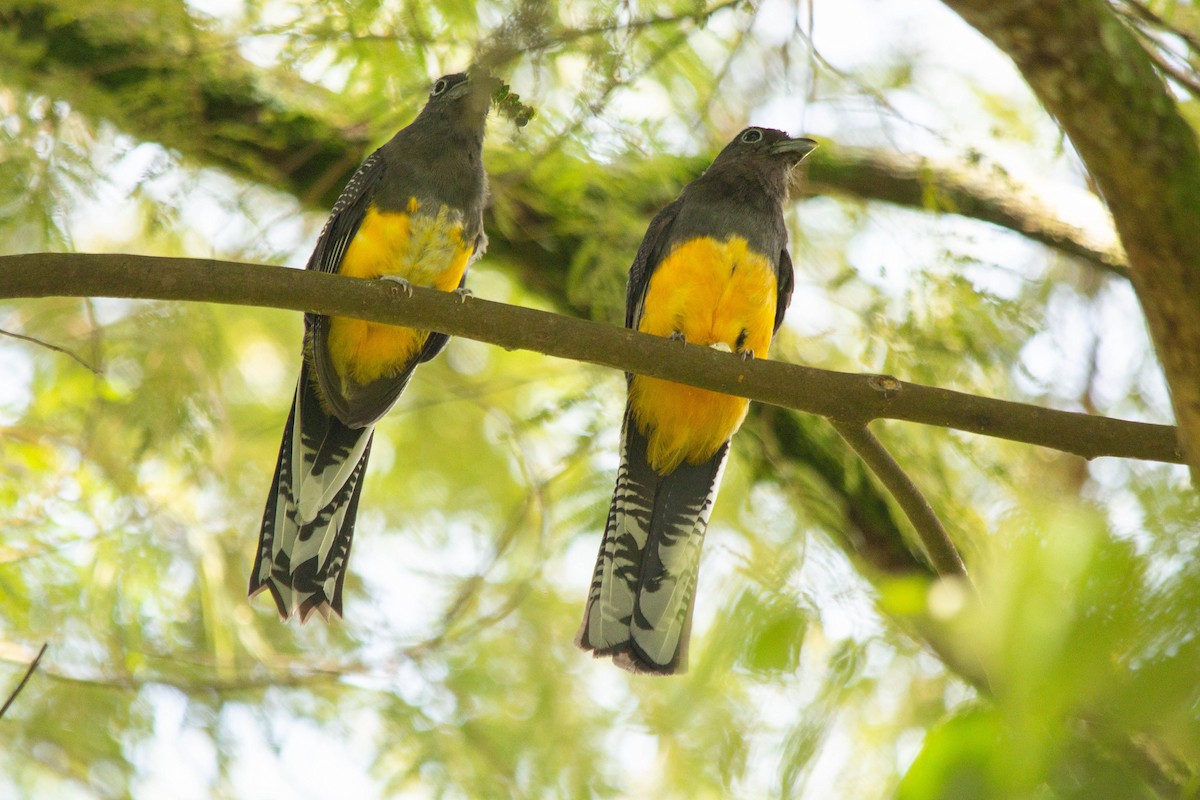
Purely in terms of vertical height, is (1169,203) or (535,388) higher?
(1169,203)

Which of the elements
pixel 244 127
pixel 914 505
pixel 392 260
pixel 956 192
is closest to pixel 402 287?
pixel 392 260

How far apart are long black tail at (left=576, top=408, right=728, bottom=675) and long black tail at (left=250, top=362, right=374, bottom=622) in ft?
3.48

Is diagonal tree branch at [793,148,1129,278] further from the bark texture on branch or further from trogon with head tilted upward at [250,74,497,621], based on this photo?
the bark texture on branch

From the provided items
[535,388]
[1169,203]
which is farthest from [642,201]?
[1169,203]

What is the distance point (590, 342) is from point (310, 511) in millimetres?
1700

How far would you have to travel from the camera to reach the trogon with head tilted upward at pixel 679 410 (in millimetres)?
4484

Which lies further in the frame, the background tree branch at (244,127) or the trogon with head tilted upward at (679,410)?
the background tree branch at (244,127)

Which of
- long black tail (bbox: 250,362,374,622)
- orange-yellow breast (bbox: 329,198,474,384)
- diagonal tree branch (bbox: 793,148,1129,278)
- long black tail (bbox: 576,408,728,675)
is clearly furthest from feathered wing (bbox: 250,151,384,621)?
diagonal tree branch (bbox: 793,148,1129,278)

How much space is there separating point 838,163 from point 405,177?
315 centimetres

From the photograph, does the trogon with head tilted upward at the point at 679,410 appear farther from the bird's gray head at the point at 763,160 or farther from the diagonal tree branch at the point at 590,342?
the diagonal tree branch at the point at 590,342

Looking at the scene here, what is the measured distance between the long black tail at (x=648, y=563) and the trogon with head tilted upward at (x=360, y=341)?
1026 millimetres

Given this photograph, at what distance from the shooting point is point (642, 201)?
19.9ft

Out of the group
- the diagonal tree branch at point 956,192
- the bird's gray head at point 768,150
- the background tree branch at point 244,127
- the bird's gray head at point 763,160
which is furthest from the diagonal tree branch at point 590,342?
the diagonal tree branch at point 956,192

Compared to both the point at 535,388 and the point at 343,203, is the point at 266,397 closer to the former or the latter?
the point at 535,388
